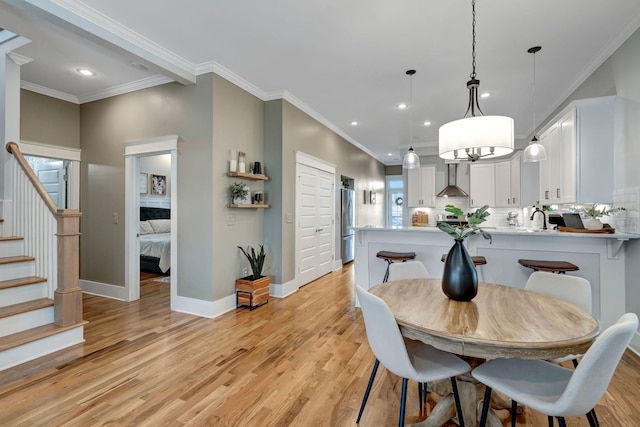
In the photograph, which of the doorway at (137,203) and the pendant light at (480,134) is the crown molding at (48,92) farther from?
the pendant light at (480,134)

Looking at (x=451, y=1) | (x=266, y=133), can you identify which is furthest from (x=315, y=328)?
(x=451, y=1)

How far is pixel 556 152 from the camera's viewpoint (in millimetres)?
3609

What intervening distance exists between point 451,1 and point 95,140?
15.4 ft

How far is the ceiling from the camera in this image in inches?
97.1

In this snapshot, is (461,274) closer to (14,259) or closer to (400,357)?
(400,357)

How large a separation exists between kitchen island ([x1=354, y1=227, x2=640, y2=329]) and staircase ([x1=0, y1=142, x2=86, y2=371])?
2.94 meters

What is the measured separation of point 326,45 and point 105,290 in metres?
4.29

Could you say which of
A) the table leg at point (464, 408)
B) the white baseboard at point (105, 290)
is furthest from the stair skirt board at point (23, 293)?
the table leg at point (464, 408)

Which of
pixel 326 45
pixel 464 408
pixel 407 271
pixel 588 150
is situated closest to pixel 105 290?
pixel 407 271

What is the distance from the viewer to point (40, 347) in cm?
248

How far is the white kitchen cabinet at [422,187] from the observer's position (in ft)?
22.8

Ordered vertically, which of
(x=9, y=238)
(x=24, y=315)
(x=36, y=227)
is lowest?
(x=24, y=315)

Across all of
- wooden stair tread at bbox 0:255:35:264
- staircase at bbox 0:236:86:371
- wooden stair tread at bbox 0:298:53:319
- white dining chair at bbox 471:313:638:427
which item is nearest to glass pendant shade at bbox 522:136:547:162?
white dining chair at bbox 471:313:638:427

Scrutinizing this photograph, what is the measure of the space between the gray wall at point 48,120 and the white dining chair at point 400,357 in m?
4.83
